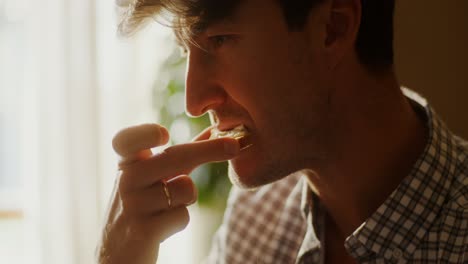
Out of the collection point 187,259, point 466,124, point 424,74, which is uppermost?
point 424,74

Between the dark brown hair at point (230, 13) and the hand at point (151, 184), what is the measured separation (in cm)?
20

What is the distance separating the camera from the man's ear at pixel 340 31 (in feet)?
4.16

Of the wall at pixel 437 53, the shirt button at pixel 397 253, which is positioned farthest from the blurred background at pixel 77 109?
the shirt button at pixel 397 253

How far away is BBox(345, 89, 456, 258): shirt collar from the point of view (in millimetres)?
1236

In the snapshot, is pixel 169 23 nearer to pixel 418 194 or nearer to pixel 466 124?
pixel 418 194

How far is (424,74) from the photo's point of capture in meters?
1.99

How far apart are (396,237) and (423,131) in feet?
0.77

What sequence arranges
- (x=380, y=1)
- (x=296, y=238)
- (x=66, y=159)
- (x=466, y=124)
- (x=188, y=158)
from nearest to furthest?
(x=188, y=158) → (x=380, y=1) → (x=296, y=238) → (x=466, y=124) → (x=66, y=159)

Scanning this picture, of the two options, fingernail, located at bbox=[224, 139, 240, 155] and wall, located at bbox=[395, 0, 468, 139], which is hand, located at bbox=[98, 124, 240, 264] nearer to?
fingernail, located at bbox=[224, 139, 240, 155]

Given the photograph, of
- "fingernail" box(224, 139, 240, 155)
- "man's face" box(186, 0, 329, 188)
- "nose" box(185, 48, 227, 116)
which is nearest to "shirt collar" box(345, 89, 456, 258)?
"man's face" box(186, 0, 329, 188)

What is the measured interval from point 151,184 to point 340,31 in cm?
47

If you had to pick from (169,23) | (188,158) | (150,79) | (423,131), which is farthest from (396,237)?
(150,79)

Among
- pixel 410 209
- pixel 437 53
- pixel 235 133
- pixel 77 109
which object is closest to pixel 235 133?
pixel 235 133

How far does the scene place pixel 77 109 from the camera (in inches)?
99.1
